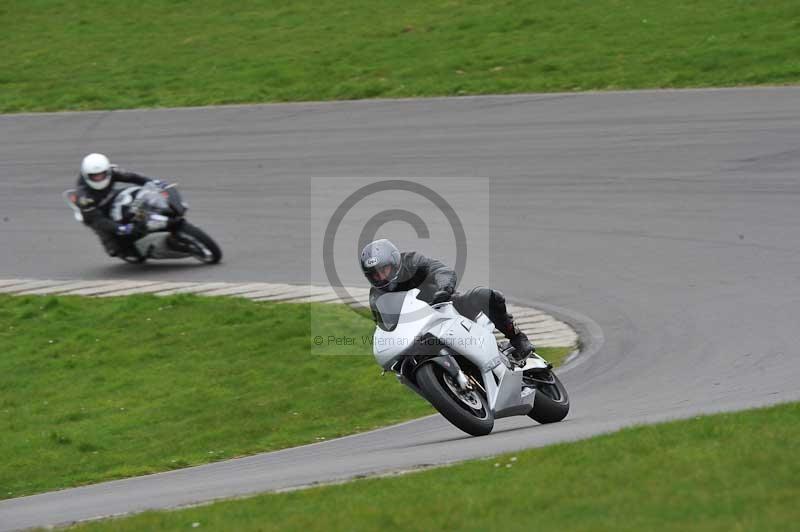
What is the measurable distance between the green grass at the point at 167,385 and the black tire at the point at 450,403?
220 centimetres

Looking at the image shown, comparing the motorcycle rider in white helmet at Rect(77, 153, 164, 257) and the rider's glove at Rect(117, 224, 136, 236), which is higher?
the motorcycle rider in white helmet at Rect(77, 153, 164, 257)

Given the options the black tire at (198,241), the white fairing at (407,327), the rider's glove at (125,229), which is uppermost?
the white fairing at (407,327)

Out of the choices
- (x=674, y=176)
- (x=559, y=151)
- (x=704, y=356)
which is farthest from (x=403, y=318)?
(x=559, y=151)

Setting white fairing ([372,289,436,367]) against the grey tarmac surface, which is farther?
the grey tarmac surface

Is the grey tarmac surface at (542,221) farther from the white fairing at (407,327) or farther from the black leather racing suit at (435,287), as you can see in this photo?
the black leather racing suit at (435,287)

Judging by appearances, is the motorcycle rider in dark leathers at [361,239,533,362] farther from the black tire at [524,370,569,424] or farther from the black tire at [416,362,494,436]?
the black tire at [416,362,494,436]

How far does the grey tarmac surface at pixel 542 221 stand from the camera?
9883 mm

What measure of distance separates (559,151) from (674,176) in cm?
228

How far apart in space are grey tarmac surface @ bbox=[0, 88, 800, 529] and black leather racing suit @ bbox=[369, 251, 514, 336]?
0.93 m

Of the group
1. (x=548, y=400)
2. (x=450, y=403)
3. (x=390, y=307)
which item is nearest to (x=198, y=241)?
(x=548, y=400)

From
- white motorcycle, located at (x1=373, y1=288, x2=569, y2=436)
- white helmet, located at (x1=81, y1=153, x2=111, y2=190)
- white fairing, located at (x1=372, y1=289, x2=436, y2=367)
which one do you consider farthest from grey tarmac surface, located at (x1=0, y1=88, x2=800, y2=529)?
white helmet, located at (x1=81, y1=153, x2=111, y2=190)

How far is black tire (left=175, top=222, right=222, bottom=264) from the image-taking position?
17.4 meters

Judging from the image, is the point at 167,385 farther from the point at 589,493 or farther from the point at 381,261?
the point at 589,493

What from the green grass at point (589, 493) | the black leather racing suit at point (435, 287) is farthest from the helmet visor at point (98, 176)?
the green grass at point (589, 493)
